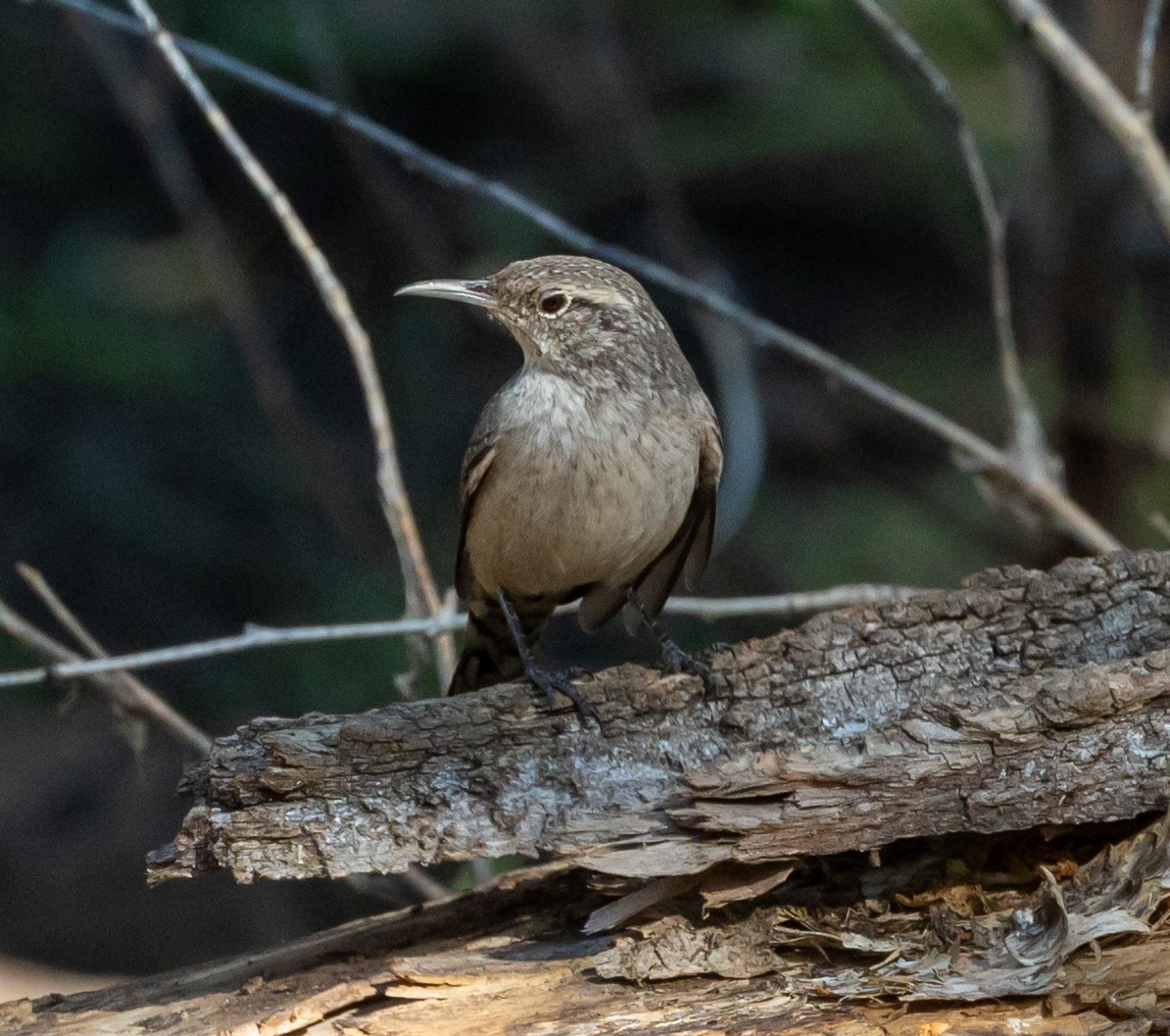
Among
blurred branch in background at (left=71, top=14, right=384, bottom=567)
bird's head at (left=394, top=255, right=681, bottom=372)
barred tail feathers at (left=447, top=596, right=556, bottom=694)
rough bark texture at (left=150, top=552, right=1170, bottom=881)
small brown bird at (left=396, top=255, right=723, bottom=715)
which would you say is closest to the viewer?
rough bark texture at (left=150, top=552, right=1170, bottom=881)

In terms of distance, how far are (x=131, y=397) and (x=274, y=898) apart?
10.9ft

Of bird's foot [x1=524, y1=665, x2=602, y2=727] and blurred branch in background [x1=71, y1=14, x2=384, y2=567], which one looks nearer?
bird's foot [x1=524, y1=665, x2=602, y2=727]

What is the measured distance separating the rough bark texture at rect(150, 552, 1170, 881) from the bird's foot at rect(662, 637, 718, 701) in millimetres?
31

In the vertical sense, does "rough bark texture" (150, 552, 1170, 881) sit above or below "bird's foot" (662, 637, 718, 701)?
below

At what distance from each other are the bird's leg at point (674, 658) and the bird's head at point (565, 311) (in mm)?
956

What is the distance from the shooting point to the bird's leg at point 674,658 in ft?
12.3

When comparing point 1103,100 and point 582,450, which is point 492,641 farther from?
point 1103,100

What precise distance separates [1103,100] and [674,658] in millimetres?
2553

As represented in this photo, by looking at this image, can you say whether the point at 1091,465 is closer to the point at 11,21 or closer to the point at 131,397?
the point at 131,397

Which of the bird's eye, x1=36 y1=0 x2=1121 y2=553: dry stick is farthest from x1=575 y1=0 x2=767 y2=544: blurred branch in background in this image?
the bird's eye

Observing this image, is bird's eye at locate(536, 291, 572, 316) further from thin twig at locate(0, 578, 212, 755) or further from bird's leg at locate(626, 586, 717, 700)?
thin twig at locate(0, 578, 212, 755)

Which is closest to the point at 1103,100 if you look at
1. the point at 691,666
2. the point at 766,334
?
the point at 766,334

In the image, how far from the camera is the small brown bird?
444 centimetres

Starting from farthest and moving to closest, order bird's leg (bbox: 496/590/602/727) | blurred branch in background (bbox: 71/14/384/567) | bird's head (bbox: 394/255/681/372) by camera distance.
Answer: blurred branch in background (bbox: 71/14/384/567)
bird's head (bbox: 394/255/681/372)
bird's leg (bbox: 496/590/602/727)
